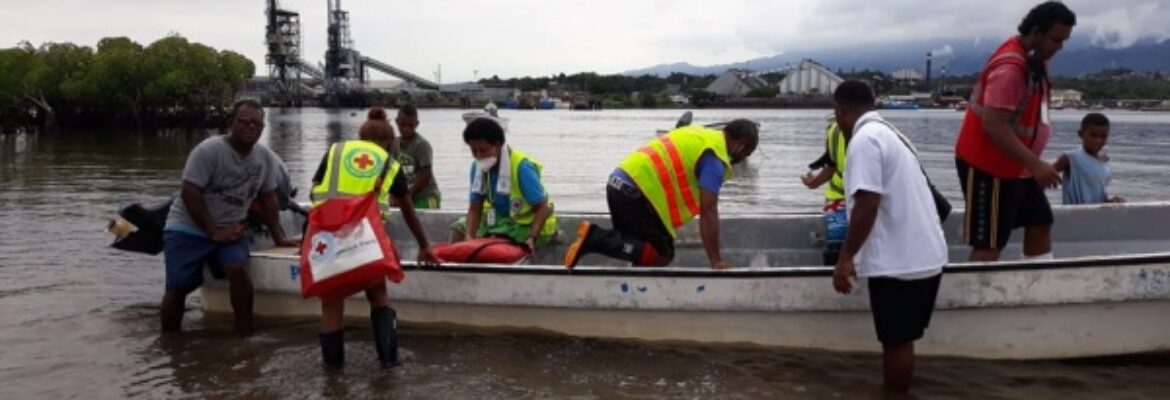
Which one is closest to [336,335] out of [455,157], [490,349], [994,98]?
[490,349]

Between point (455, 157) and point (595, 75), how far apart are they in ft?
546

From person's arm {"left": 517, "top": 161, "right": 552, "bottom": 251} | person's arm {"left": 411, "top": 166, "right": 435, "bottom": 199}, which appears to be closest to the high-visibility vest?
person's arm {"left": 517, "top": 161, "right": 552, "bottom": 251}

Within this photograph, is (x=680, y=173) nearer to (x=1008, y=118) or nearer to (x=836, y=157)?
(x=836, y=157)

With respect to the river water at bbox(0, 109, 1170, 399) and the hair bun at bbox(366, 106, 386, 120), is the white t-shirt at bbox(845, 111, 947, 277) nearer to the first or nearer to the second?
the river water at bbox(0, 109, 1170, 399)

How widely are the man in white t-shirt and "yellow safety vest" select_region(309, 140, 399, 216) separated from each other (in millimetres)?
2637

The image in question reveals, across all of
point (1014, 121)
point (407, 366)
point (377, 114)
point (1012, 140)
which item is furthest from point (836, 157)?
point (377, 114)

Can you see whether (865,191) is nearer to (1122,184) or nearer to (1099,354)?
(1099,354)

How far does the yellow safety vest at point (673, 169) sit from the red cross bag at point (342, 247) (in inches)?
66.4

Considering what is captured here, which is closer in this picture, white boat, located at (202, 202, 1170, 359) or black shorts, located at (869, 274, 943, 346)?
black shorts, located at (869, 274, 943, 346)

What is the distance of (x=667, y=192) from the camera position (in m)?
6.15

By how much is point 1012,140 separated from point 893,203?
921 mm

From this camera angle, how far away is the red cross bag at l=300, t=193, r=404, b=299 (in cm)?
545

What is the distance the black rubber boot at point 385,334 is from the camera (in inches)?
232

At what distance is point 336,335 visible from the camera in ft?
19.5
